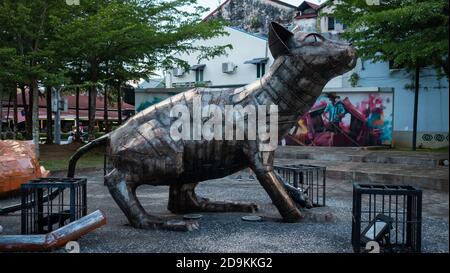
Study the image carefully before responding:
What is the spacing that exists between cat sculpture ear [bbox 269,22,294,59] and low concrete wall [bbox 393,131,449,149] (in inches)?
549

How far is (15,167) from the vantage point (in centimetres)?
739

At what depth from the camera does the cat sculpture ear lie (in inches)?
186

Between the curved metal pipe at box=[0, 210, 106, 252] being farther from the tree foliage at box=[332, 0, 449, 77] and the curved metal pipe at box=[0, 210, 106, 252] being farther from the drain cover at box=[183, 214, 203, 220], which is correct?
the tree foliage at box=[332, 0, 449, 77]

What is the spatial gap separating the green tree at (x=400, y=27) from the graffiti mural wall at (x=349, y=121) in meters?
6.33

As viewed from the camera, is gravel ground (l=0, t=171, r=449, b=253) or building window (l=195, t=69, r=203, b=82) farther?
building window (l=195, t=69, r=203, b=82)

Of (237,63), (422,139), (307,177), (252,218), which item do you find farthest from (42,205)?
(237,63)

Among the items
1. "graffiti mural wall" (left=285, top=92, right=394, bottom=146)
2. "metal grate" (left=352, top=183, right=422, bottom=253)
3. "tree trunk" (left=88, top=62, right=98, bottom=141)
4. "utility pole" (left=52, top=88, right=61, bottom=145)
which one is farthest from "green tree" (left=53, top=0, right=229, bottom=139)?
"metal grate" (left=352, top=183, right=422, bottom=253)

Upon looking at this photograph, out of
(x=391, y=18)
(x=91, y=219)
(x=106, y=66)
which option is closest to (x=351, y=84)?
(x=106, y=66)

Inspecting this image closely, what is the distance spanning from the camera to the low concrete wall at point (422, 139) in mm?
17141

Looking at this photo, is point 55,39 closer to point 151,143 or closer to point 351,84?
point 151,143

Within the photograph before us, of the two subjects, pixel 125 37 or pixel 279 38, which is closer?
pixel 279 38

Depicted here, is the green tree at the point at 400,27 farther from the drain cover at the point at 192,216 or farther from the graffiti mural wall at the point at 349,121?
the graffiti mural wall at the point at 349,121

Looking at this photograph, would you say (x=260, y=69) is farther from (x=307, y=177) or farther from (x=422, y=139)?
(x=307, y=177)

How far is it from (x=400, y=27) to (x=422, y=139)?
9242mm
